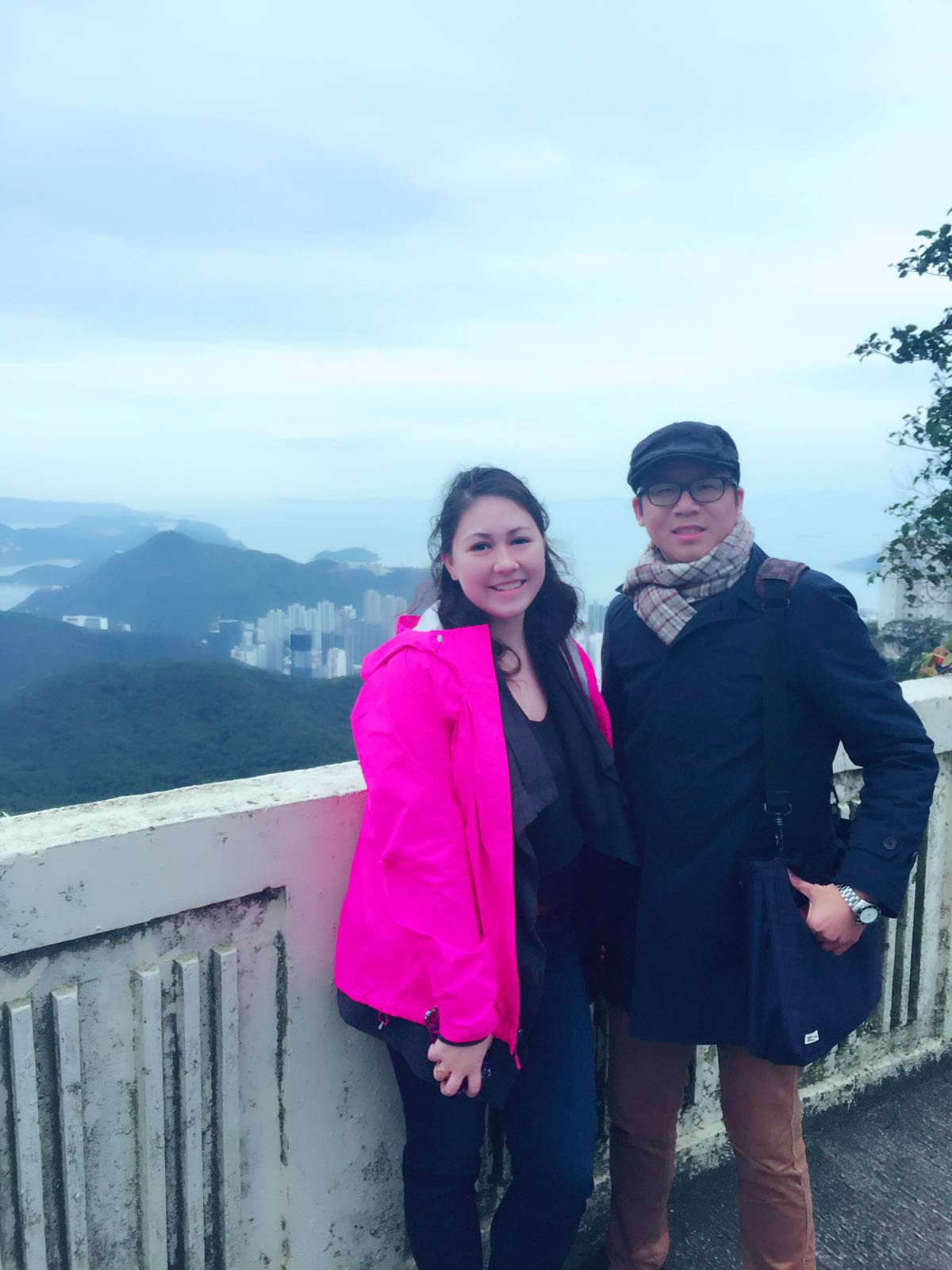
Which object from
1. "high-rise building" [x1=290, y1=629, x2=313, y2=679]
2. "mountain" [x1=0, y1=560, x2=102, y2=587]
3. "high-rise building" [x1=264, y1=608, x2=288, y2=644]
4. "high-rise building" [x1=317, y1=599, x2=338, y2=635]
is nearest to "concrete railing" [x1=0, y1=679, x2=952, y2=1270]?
"high-rise building" [x1=290, y1=629, x2=313, y2=679]

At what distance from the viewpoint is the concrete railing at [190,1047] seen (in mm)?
1653

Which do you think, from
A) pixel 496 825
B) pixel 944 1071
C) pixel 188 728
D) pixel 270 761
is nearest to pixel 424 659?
pixel 496 825

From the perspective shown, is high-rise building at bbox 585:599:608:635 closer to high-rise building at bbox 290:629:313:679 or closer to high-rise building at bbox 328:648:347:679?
high-rise building at bbox 328:648:347:679

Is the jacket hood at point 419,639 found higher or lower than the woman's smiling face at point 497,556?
lower

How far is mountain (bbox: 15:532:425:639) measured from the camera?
28578 millimetres

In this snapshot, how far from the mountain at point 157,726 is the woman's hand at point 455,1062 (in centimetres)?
529

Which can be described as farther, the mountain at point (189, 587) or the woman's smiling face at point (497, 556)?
the mountain at point (189, 587)

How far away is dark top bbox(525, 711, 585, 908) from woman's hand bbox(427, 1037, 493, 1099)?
299 mm

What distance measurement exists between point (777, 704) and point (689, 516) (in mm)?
412

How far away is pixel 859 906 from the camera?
1823mm

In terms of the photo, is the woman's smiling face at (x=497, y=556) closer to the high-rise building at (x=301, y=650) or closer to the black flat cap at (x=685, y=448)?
the black flat cap at (x=685, y=448)

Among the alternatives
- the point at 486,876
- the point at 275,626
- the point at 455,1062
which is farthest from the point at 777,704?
the point at 275,626

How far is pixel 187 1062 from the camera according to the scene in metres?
1.82

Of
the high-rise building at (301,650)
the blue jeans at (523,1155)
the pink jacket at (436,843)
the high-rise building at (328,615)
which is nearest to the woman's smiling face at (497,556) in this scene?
the pink jacket at (436,843)
